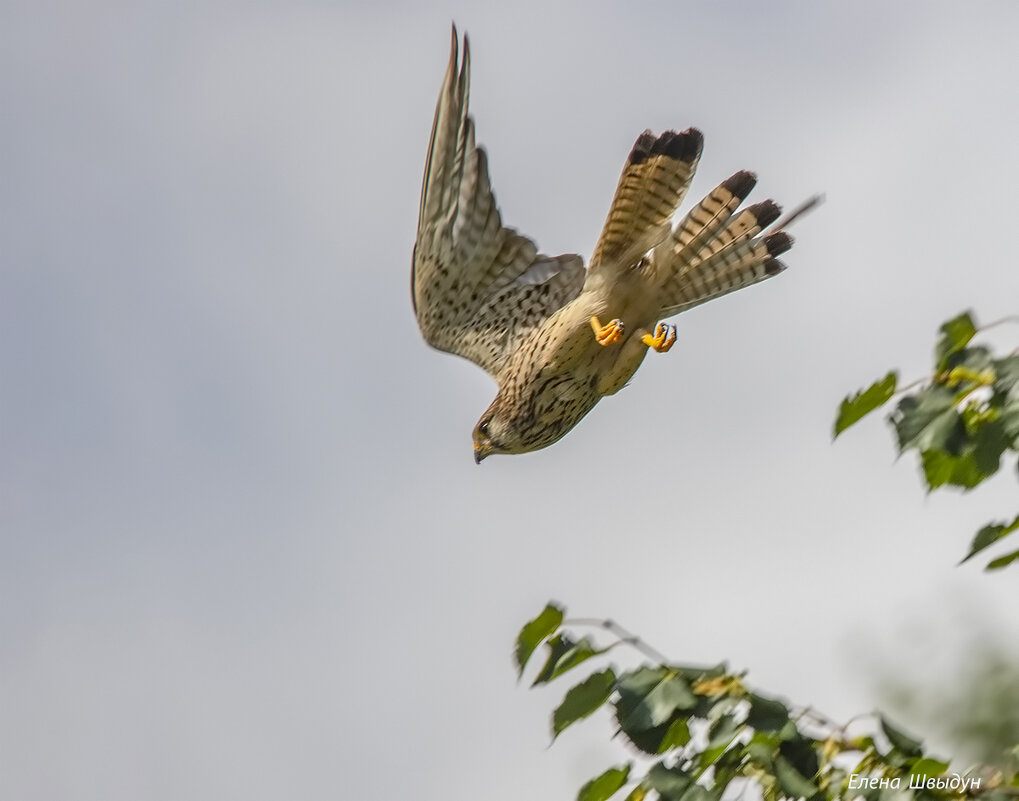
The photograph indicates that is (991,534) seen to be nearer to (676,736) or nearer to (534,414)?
(676,736)

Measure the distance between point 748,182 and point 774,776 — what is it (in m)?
3.94

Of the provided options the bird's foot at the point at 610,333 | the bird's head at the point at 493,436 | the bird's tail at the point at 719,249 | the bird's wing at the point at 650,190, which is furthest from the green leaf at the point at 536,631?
the bird's head at the point at 493,436

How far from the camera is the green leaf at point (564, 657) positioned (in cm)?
342

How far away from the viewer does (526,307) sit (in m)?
7.24

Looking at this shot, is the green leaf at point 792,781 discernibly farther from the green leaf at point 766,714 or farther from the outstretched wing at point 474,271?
the outstretched wing at point 474,271

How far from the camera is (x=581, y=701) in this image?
3350 millimetres

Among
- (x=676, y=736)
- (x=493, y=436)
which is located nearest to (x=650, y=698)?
(x=676, y=736)

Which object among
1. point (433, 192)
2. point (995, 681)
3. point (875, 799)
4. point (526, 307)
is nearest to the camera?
point (875, 799)

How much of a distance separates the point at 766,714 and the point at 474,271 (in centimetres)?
409

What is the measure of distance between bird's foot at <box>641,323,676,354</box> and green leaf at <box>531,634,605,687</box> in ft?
10.8

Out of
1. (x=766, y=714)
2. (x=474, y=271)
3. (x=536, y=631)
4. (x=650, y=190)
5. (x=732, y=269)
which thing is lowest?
(x=766, y=714)

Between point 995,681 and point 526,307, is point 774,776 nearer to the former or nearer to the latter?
point 526,307

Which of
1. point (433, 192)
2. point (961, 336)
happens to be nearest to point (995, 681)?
point (433, 192)

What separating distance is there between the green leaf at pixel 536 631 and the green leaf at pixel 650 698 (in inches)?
8.5
